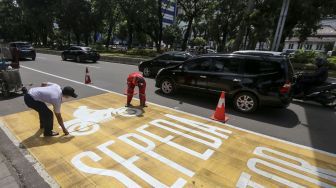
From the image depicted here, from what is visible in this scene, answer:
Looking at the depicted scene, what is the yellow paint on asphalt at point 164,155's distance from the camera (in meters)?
3.34

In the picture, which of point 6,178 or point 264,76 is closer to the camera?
point 6,178

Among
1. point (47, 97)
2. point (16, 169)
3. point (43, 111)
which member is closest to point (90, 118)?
point (43, 111)

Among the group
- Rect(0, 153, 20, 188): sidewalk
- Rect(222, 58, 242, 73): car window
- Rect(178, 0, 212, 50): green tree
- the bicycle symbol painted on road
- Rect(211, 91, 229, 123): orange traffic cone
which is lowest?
A: Rect(0, 153, 20, 188): sidewalk

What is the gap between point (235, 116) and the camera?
6332 millimetres

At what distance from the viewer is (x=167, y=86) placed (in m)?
8.39

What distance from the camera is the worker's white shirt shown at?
3965 mm

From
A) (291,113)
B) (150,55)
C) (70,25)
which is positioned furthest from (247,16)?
(70,25)

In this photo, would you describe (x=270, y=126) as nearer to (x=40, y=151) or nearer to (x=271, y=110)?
(x=271, y=110)

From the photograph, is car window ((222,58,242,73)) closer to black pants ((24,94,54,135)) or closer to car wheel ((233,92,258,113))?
car wheel ((233,92,258,113))

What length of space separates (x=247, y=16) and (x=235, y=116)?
48.7 ft

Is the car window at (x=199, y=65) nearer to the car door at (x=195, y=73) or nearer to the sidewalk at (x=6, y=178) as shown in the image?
the car door at (x=195, y=73)

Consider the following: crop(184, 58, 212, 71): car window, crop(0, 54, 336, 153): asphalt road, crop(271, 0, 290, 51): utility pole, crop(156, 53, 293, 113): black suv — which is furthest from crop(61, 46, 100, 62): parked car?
crop(271, 0, 290, 51): utility pole

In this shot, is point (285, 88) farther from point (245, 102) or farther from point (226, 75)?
point (226, 75)

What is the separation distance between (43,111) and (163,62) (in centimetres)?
860
